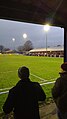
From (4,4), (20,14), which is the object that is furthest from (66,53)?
(4,4)

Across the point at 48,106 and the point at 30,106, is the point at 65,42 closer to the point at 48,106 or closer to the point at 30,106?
the point at 48,106

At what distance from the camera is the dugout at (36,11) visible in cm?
412

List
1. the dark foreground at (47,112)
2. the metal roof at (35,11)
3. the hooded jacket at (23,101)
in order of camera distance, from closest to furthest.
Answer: the hooded jacket at (23,101) < the metal roof at (35,11) < the dark foreground at (47,112)

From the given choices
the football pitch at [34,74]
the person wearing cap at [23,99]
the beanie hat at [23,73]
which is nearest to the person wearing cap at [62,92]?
the person wearing cap at [23,99]

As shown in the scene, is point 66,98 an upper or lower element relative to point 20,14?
lower

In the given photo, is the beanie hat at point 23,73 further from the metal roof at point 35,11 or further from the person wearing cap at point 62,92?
the metal roof at point 35,11

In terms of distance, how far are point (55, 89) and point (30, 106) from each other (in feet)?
1.80

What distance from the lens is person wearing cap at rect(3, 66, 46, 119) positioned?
2.83 meters

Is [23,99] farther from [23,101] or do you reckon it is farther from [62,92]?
[62,92]

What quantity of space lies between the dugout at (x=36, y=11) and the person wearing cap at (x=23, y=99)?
1.59 meters

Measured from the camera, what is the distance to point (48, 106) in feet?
21.3

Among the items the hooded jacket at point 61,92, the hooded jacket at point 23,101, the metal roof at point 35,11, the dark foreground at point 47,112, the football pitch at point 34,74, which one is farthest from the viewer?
the football pitch at point 34,74

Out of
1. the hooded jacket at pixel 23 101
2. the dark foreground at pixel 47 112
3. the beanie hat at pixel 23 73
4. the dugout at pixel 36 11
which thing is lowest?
the dark foreground at pixel 47 112

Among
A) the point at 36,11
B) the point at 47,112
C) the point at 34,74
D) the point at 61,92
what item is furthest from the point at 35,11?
the point at 34,74
